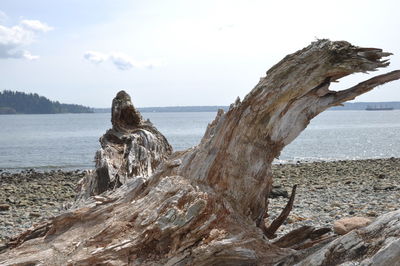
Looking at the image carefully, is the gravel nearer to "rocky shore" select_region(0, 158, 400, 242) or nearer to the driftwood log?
"rocky shore" select_region(0, 158, 400, 242)

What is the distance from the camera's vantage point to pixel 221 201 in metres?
5.30

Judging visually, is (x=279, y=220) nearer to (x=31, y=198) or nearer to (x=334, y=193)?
(x=334, y=193)

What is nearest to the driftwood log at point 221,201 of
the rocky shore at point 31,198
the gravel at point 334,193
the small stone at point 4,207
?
the rocky shore at point 31,198

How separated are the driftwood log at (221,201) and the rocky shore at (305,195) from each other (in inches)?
91.9

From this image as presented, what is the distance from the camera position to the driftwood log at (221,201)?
15.9ft

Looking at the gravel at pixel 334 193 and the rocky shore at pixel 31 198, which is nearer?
the gravel at pixel 334 193

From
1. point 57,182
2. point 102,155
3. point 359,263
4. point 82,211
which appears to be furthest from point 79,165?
point 359,263

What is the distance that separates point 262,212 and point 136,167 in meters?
2.84

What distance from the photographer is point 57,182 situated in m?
23.4

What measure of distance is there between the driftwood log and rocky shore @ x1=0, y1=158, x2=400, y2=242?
233 centimetres

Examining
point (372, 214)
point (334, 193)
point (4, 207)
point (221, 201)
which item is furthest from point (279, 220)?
point (4, 207)

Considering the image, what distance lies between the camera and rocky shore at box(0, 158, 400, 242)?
11.5 m

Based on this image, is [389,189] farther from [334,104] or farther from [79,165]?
[79,165]

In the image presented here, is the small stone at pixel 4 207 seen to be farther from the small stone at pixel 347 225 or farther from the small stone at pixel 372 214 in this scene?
the small stone at pixel 347 225
